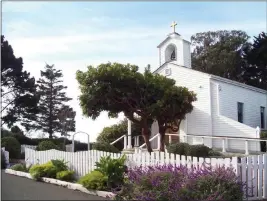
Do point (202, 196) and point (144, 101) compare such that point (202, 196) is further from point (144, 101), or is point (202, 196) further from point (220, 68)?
point (220, 68)

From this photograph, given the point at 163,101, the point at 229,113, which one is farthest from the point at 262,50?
the point at 163,101

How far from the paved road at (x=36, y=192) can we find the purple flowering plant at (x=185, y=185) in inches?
45.5

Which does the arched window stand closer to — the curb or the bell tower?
the bell tower

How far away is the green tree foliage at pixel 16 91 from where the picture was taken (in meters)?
19.8

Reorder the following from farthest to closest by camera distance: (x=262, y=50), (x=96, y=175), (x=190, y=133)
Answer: (x=262, y=50)
(x=190, y=133)
(x=96, y=175)

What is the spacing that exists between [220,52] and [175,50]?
18068 millimetres

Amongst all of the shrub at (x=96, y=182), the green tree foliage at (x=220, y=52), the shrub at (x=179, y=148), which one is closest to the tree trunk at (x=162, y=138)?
the shrub at (x=179, y=148)

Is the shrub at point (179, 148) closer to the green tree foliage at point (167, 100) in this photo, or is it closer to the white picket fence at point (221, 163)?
the green tree foliage at point (167, 100)

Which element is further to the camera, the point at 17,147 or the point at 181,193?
the point at 17,147

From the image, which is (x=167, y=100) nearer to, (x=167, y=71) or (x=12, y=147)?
(x=167, y=71)

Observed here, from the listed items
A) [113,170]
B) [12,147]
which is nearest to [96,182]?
[113,170]

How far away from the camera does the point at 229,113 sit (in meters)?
25.0

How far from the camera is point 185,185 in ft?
28.4

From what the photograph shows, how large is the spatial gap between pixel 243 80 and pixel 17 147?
30.6m
